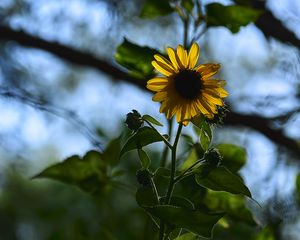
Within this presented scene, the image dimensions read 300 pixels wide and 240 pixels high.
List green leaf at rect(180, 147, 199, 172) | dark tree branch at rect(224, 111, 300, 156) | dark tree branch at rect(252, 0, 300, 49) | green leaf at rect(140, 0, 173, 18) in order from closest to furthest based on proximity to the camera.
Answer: green leaf at rect(180, 147, 199, 172), green leaf at rect(140, 0, 173, 18), dark tree branch at rect(252, 0, 300, 49), dark tree branch at rect(224, 111, 300, 156)

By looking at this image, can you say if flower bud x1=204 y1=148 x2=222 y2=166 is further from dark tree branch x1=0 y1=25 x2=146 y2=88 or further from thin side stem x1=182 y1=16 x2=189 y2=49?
dark tree branch x1=0 y1=25 x2=146 y2=88

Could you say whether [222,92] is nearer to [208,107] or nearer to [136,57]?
[208,107]

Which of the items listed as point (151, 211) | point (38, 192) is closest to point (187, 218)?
point (151, 211)

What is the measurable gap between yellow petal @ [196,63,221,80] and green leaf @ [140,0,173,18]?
369 mm

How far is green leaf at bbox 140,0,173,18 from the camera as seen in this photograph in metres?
1.20

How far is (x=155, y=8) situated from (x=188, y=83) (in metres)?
0.39

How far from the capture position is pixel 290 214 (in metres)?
1.29

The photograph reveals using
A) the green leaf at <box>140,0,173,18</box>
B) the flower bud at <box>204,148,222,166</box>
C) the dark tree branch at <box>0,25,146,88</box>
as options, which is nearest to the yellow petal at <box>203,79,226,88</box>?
the flower bud at <box>204,148,222,166</box>

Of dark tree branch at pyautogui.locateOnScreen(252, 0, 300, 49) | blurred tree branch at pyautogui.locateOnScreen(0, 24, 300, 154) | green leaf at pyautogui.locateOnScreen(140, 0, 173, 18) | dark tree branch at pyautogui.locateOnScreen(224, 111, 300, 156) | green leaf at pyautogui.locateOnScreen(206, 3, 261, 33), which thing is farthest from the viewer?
blurred tree branch at pyautogui.locateOnScreen(0, 24, 300, 154)

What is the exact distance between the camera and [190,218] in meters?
0.70

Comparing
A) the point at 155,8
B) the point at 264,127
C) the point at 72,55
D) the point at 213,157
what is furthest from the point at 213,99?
the point at 72,55

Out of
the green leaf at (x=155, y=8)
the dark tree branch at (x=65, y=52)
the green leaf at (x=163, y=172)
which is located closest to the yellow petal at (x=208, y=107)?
the green leaf at (x=163, y=172)

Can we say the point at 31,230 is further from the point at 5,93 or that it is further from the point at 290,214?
the point at 290,214

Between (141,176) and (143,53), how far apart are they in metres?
0.31
